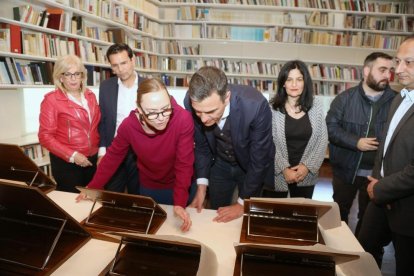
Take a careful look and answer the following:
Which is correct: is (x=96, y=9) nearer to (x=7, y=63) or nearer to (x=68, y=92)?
(x=7, y=63)

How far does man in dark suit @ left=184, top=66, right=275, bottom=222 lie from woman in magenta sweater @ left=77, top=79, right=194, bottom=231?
0.11 m

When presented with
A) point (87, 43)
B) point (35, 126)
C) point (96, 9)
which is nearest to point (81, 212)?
point (35, 126)

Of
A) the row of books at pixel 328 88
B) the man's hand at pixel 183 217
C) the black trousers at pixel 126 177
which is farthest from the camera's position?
the row of books at pixel 328 88

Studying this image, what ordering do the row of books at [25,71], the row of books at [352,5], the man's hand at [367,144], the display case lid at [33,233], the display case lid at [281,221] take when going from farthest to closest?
the row of books at [352,5], the row of books at [25,71], the man's hand at [367,144], the display case lid at [281,221], the display case lid at [33,233]

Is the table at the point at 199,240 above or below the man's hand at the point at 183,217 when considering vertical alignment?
below

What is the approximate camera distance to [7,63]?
9.35 feet

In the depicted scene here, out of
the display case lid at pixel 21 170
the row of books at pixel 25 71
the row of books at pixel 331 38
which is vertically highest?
the row of books at pixel 331 38

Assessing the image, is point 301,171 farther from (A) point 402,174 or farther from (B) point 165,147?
(B) point 165,147

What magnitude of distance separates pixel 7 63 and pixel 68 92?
119 centimetres

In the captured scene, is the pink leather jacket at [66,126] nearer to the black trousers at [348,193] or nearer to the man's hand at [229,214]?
the man's hand at [229,214]

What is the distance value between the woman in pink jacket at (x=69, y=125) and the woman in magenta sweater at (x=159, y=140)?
0.62m

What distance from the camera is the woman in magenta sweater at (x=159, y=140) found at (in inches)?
54.4

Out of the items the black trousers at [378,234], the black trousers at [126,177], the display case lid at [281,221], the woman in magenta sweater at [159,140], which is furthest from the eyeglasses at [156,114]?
the black trousers at [378,234]

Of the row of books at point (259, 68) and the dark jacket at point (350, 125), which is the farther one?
the row of books at point (259, 68)
